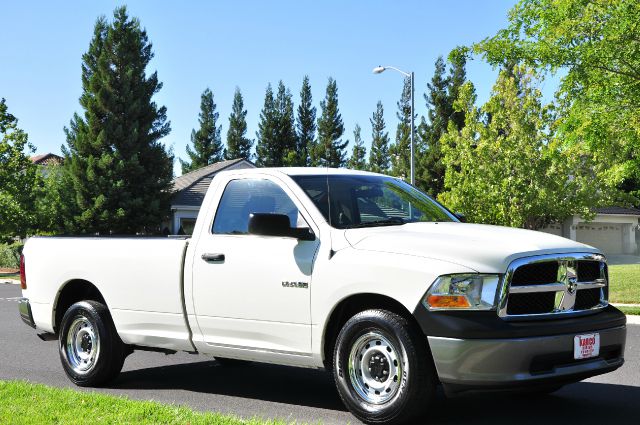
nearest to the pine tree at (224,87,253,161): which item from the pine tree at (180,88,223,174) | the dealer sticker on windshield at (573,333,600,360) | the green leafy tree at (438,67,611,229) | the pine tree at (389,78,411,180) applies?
the pine tree at (180,88,223,174)

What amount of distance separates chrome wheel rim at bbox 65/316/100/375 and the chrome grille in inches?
168

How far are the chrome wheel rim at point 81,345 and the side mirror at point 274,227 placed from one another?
249cm

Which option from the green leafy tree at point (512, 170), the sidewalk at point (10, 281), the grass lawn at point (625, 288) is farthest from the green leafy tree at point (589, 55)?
the sidewalk at point (10, 281)

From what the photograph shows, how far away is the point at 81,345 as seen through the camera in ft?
26.4

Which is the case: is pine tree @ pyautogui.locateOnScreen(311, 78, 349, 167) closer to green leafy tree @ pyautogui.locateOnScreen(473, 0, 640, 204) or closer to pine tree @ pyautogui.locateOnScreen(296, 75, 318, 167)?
pine tree @ pyautogui.locateOnScreen(296, 75, 318, 167)

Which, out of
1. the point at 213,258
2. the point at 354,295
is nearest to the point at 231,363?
the point at 213,258

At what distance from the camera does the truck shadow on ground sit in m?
6.23

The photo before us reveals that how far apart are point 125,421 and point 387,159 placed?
2906 inches

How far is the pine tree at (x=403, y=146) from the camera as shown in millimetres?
68938

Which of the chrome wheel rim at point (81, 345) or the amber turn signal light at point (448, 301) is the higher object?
the amber turn signal light at point (448, 301)

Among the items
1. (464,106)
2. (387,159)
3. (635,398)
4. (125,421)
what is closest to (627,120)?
(635,398)

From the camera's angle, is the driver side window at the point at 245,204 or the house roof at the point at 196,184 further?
the house roof at the point at 196,184

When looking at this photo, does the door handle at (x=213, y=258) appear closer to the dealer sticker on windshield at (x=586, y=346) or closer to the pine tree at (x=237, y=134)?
the dealer sticker on windshield at (x=586, y=346)

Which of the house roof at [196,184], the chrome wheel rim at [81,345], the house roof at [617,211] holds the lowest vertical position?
the chrome wheel rim at [81,345]
